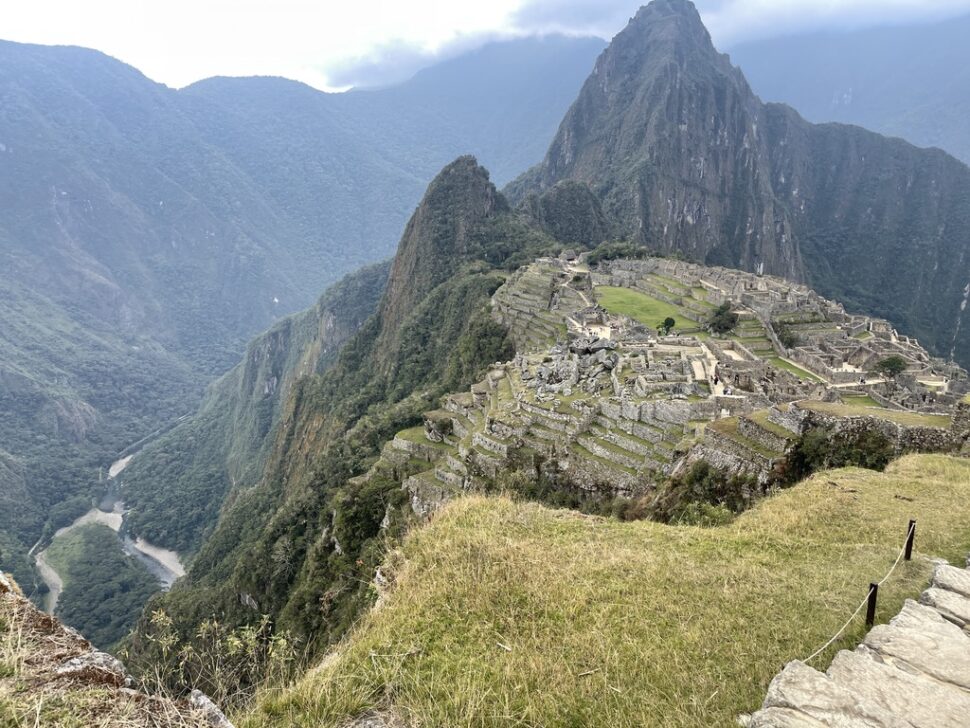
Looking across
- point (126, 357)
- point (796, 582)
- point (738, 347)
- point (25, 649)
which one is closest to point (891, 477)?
point (796, 582)

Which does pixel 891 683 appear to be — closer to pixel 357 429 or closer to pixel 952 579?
pixel 952 579

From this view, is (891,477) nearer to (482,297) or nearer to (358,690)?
(358,690)

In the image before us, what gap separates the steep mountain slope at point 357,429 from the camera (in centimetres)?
2769

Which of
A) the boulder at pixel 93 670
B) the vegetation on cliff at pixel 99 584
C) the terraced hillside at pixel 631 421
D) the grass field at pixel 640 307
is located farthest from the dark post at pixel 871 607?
the vegetation on cliff at pixel 99 584

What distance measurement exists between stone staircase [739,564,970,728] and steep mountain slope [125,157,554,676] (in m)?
9.41

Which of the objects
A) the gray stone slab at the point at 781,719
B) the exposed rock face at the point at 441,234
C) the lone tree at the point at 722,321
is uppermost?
the exposed rock face at the point at 441,234

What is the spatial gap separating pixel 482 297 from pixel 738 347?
36.6 metres

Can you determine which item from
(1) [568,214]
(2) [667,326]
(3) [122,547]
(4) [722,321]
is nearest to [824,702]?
(2) [667,326]

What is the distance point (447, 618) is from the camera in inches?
279

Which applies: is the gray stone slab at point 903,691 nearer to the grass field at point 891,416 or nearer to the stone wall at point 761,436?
the stone wall at point 761,436

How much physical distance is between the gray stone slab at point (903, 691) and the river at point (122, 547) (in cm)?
8323

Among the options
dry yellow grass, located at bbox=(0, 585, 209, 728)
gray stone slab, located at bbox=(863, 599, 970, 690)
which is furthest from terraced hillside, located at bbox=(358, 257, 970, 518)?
dry yellow grass, located at bbox=(0, 585, 209, 728)

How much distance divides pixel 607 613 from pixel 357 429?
4129 centimetres

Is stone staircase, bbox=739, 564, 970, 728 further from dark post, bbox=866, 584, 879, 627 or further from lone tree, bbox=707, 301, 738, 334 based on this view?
lone tree, bbox=707, 301, 738, 334
